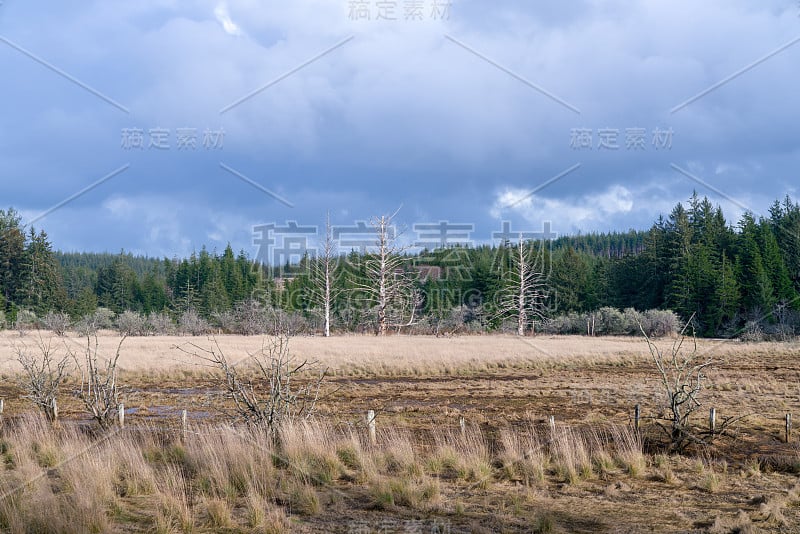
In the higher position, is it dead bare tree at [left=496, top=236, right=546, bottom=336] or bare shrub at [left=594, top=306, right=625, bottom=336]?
dead bare tree at [left=496, top=236, right=546, bottom=336]

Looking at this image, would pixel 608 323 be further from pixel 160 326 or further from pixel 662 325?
pixel 160 326

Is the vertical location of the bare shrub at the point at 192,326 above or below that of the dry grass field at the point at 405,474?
above

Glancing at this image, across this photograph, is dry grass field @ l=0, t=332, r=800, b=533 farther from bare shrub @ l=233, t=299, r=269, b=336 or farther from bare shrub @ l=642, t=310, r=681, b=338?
bare shrub @ l=642, t=310, r=681, b=338

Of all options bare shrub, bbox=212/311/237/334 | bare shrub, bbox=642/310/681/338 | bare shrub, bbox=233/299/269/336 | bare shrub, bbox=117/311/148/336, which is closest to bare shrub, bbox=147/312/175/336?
bare shrub, bbox=117/311/148/336

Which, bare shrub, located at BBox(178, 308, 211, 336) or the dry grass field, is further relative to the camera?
bare shrub, located at BBox(178, 308, 211, 336)

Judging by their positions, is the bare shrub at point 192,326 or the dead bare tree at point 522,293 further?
the bare shrub at point 192,326

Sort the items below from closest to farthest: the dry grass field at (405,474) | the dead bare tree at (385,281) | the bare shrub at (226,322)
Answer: the dry grass field at (405,474), the dead bare tree at (385,281), the bare shrub at (226,322)

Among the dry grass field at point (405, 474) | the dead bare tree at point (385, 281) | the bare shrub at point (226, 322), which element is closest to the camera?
the dry grass field at point (405, 474)

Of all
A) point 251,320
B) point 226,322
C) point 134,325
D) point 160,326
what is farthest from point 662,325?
point 134,325

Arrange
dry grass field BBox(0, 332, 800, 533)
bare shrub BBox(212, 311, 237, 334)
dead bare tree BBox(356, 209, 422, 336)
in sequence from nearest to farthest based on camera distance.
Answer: dry grass field BBox(0, 332, 800, 533) < dead bare tree BBox(356, 209, 422, 336) < bare shrub BBox(212, 311, 237, 334)

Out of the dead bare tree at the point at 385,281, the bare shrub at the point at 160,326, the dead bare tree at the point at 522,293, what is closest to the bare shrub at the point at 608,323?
the dead bare tree at the point at 522,293

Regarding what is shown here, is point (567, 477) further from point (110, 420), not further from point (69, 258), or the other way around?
point (69, 258)

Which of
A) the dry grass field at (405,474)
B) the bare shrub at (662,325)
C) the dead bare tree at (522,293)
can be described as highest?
the dead bare tree at (522,293)

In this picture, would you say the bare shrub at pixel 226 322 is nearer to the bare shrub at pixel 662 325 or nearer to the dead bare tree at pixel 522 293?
the dead bare tree at pixel 522 293
